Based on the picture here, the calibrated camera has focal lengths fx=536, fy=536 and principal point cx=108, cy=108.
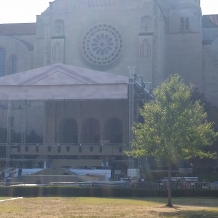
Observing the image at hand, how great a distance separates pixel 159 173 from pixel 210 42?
26752 millimetres

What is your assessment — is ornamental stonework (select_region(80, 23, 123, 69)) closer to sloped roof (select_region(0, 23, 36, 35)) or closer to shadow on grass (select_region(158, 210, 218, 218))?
sloped roof (select_region(0, 23, 36, 35))

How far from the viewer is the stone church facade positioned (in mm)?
61500

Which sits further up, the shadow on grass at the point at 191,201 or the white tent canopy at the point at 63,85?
the white tent canopy at the point at 63,85

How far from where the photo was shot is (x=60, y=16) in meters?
64.3

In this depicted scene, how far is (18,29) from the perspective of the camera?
75.6 m

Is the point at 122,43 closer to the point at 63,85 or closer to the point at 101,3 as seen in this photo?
the point at 101,3

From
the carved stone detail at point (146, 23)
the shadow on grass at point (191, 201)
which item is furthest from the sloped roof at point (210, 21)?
the shadow on grass at point (191, 201)

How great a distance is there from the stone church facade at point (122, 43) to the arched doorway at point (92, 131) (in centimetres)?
113

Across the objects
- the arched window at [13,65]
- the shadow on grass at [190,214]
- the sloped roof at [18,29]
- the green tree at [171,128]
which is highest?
the sloped roof at [18,29]

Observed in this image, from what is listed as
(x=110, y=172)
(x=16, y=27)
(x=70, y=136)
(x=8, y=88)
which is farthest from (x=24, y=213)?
(x=16, y=27)

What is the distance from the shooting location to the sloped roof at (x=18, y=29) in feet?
244

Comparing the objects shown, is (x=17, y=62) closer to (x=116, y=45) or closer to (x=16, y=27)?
(x=16, y=27)

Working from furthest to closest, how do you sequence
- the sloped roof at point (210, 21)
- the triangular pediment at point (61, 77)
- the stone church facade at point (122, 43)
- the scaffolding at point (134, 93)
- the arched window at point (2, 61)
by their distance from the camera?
the sloped roof at point (210, 21)
the arched window at point (2, 61)
the stone church facade at point (122, 43)
the triangular pediment at point (61, 77)
the scaffolding at point (134, 93)

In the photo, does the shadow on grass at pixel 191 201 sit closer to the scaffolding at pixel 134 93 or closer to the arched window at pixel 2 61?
the scaffolding at pixel 134 93
